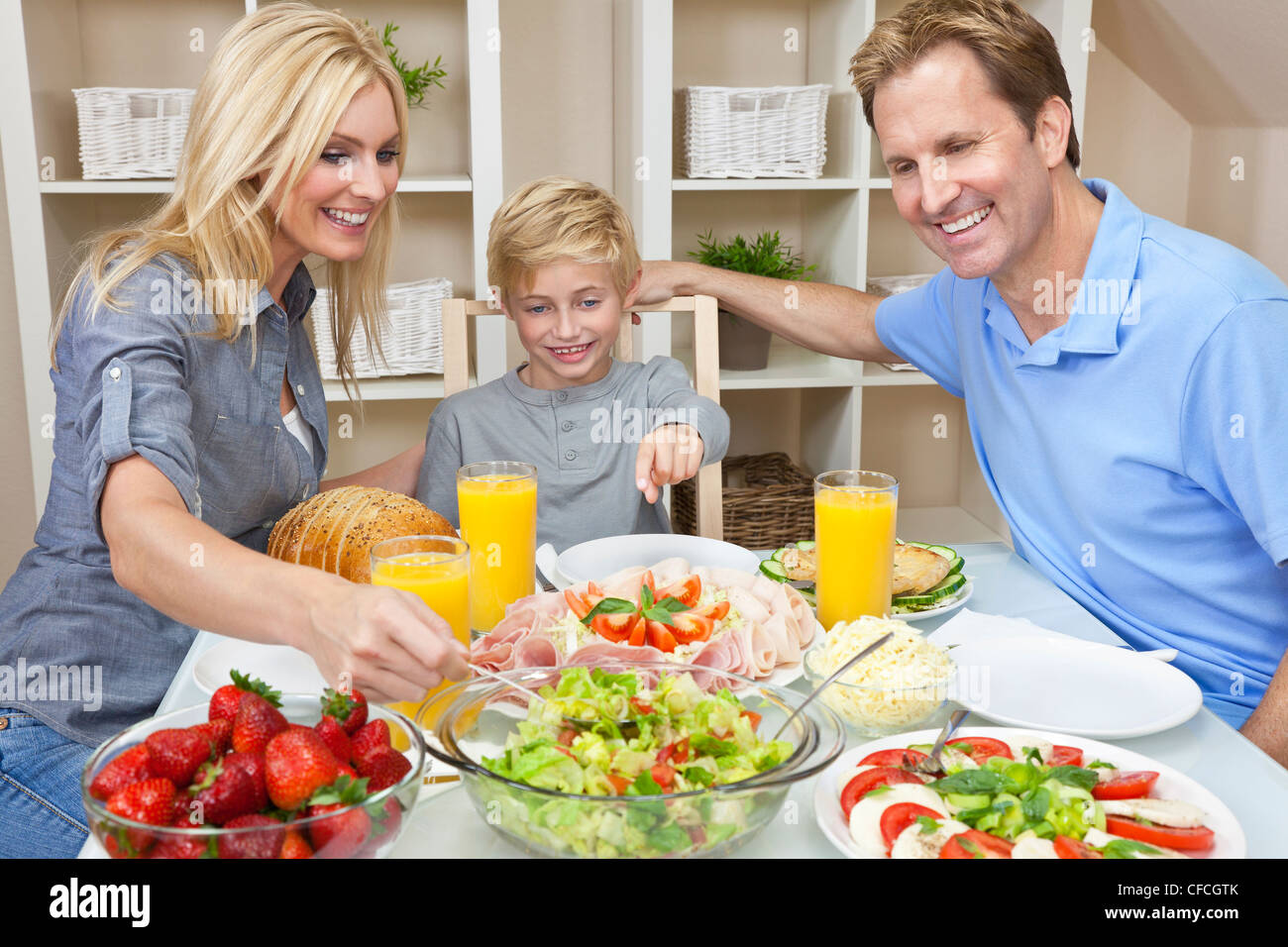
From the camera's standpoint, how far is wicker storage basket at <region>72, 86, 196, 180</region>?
94.2 inches

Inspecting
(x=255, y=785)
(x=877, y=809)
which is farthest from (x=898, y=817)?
(x=255, y=785)

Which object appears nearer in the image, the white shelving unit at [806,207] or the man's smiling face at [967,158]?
the man's smiling face at [967,158]

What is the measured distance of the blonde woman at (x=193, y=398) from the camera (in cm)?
111

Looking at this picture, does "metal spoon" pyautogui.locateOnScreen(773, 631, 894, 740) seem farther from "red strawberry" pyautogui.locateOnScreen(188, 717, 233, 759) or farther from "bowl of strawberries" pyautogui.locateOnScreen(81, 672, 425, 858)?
"red strawberry" pyautogui.locateOnScreen(188, 717, 233, 759)

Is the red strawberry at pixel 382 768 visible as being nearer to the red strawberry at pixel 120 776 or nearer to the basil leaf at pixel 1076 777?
the red strawberry at pixel 120 776

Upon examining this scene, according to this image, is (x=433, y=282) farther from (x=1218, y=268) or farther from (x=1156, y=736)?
(x=1156, y=736)

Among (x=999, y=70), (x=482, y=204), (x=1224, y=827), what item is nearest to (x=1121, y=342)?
(x=999, y=70)

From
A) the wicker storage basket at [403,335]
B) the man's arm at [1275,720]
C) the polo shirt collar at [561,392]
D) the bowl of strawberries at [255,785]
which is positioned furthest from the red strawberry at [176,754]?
the wicker storage basket at [403,335]

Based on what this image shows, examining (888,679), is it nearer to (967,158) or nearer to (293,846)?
(293,846)

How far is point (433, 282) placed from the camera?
2.64 m

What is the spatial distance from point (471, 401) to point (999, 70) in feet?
3.40

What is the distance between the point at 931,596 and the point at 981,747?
0.40 metres

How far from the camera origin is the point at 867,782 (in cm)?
82

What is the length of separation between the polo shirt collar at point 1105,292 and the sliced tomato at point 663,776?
2.91ft
